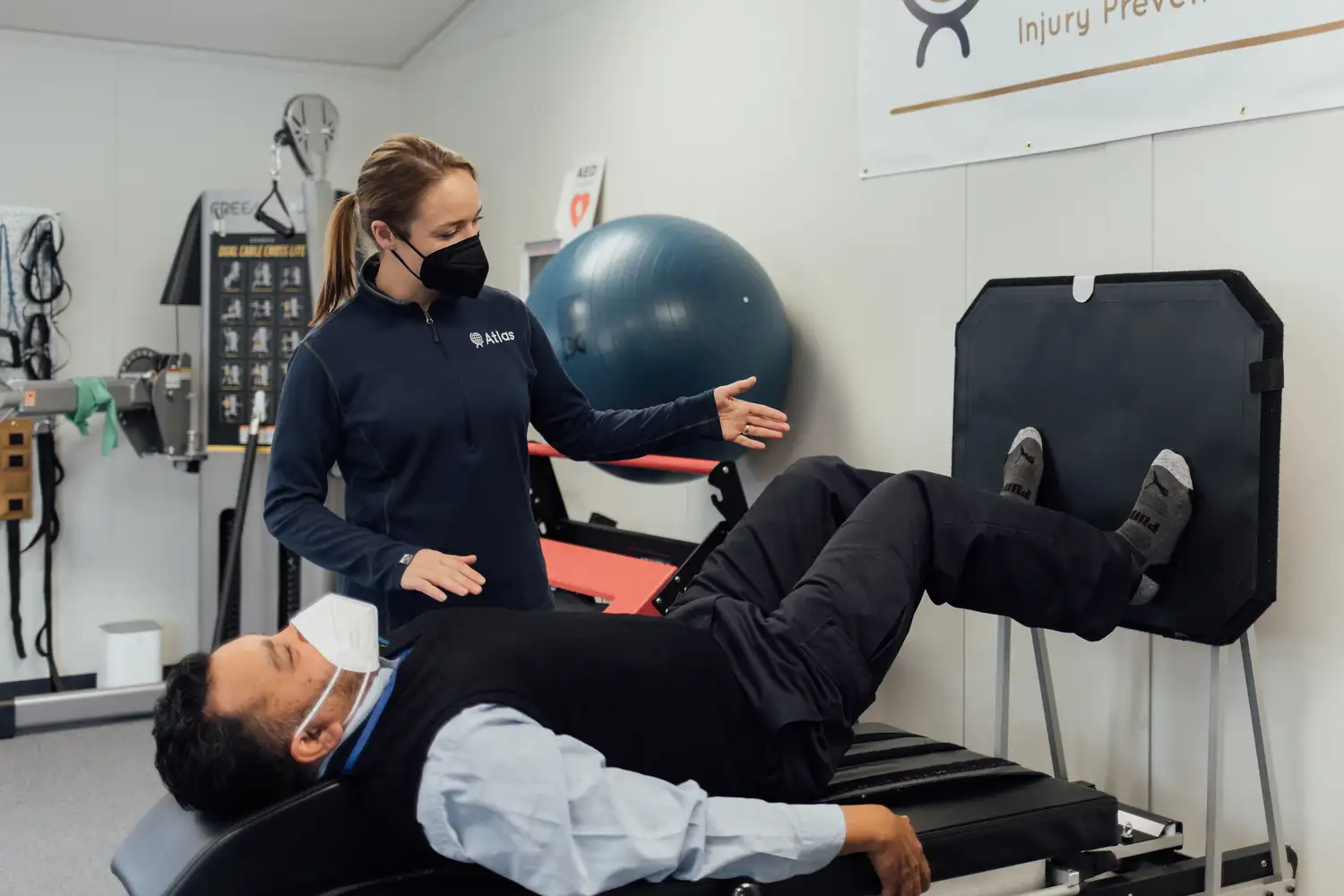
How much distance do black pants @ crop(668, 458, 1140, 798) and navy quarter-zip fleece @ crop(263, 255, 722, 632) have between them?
347mm

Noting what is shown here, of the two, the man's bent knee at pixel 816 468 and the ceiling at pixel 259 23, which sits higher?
the ceiling at pixel 259 23

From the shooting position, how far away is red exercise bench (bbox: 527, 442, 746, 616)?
3066 millimetres

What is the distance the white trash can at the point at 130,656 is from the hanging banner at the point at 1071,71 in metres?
3.12

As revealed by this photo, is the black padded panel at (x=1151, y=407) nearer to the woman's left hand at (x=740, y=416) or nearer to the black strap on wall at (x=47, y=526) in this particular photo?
the woman's left hand at (x=740, y=416)

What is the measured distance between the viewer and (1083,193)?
257cm

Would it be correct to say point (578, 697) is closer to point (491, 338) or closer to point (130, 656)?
point (491, 338)

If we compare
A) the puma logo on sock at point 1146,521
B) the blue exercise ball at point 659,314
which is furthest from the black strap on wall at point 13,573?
the puma logo on sock at point 1146,521

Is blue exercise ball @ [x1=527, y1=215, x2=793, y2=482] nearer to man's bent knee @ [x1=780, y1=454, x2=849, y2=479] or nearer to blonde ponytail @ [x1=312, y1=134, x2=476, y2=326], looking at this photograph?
man's bent knee @ [x1=780, y1=454, x2=849, y2=479]

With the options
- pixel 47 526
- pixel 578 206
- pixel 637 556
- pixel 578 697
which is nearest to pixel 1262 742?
pixel 578 697

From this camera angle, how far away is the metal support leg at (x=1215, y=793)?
2115mm

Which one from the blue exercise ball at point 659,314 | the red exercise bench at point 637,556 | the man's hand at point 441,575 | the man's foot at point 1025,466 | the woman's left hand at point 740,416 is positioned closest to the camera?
the man's hand at point 441,575

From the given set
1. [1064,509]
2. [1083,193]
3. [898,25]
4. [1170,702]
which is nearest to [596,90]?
[898,25]

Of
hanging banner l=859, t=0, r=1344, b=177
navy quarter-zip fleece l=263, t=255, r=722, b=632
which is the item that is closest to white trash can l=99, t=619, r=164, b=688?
navy quarter-zip fleece l=263, t=255, r=722, b=632

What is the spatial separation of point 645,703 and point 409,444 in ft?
1.98
